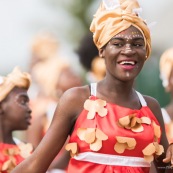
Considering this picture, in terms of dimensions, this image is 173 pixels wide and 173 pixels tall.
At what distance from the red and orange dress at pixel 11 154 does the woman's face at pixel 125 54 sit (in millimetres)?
1785

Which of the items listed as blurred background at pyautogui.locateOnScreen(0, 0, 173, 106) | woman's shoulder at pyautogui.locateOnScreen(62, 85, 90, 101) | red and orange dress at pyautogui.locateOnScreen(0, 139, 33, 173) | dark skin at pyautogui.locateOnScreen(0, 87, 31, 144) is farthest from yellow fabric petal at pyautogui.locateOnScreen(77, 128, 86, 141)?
blurred background at pyautogui.locateOnScreen(0, 0, 173, 106)

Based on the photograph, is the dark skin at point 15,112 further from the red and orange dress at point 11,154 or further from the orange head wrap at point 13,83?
the red and orange dress at point 11,154

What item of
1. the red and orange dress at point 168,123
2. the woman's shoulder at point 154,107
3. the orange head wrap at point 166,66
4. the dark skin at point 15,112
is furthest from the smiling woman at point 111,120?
the orange head wrap at point 166,66

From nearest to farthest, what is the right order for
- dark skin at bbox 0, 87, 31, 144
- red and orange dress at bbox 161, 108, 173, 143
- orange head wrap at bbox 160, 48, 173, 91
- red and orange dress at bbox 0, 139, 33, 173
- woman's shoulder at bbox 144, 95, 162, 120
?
woman's shoulder at bbox 144, 95, 162, 120, red and orange dress at bbox 0, 139, 33, 173, dark skin at bbox 0, 87, 31, 144, red and orange dress at bbox 161, 108, 173, 143, orange head wrap at bbox 160, 48, 173, 91

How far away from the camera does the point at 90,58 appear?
→ 5.80m

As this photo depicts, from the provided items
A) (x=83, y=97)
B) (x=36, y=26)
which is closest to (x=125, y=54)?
(x=83, y=97)

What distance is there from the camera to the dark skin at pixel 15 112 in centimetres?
525

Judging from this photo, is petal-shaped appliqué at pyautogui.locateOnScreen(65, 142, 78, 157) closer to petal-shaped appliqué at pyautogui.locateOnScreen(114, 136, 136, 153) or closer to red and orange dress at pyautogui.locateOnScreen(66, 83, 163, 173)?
red and orange dress at pyautogui.locateOnScreen(66, 83, 163, 173)

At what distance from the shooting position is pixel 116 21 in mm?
3309

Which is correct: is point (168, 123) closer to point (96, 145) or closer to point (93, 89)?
point (93, 89)

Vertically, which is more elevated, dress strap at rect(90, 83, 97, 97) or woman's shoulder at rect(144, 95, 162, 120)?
dress strap at rect(90, 83, 97, 97)

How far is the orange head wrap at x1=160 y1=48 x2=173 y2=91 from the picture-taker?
5.69 meters

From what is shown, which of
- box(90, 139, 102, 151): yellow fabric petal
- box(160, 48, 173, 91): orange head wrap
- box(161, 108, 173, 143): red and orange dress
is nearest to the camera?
box(90, 139, 102, 151): yellow fabric petal

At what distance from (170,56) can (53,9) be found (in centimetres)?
102
